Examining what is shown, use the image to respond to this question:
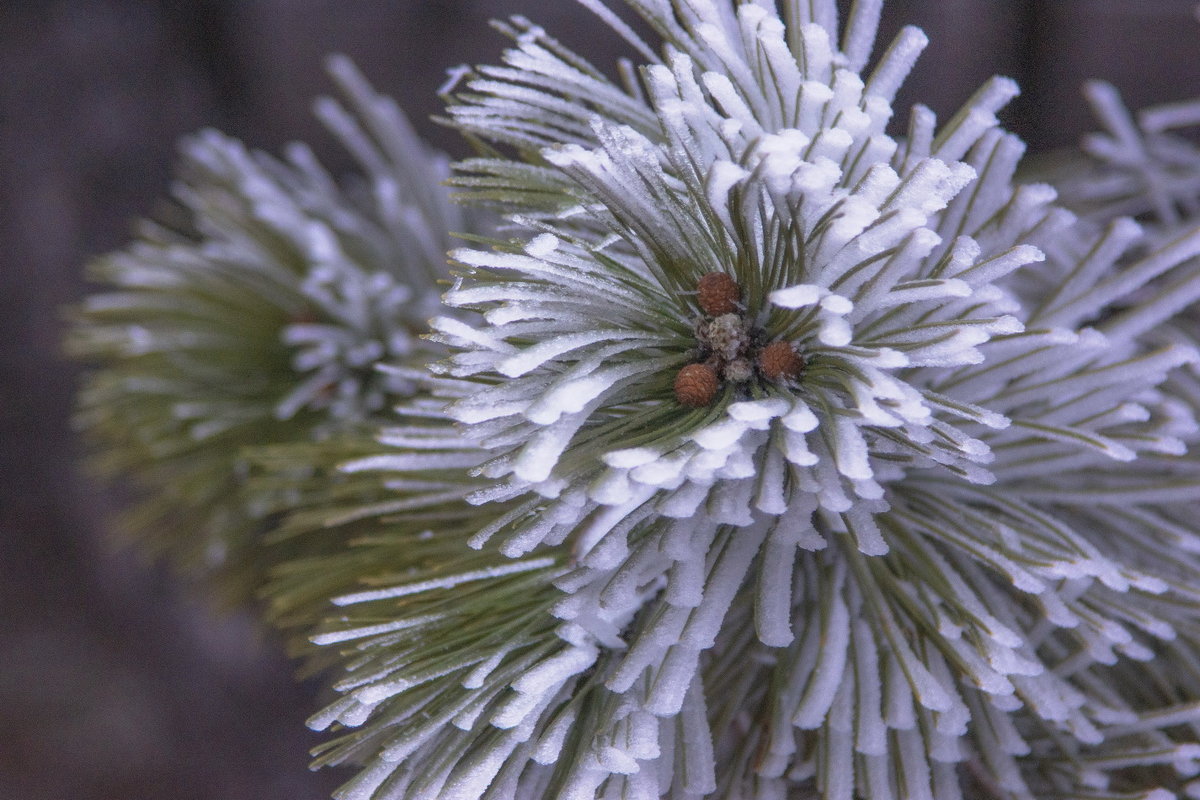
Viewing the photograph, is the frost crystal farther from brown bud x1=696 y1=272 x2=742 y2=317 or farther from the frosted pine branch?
the frosted pine branch

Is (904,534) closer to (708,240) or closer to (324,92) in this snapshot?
(708,240)

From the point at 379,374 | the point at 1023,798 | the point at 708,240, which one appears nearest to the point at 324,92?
the point at 379,374

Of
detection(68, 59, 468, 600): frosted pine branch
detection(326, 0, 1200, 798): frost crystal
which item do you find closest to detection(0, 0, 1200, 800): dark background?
detection(68, 59, 468, 600): frosted pine branch

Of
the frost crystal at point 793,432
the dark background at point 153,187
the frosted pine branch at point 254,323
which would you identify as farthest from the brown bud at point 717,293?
the dark background at point 153,187

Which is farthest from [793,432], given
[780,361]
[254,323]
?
[254,323]

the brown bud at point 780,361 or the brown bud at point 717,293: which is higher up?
the brown bud at point 717,293

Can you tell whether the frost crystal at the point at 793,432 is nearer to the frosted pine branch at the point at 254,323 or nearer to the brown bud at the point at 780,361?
the brown bud at the point at 780,361
